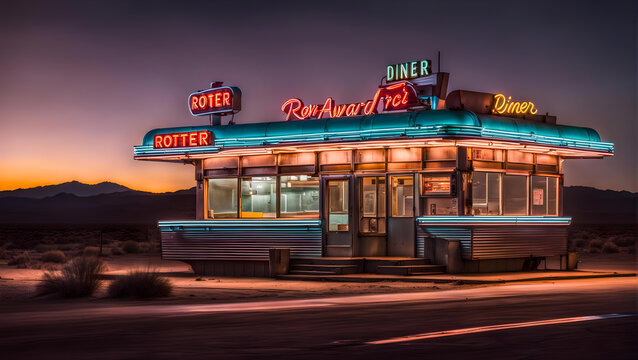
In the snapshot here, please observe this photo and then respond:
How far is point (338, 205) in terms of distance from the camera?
2797 cm

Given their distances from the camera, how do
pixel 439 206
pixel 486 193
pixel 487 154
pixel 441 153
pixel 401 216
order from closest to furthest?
pixel 441 153
pixel 439 206
pixel 487 154
pixel 486 193
pixel 401 216

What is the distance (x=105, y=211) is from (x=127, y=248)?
136 metres

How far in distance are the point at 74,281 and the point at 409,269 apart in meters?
9.67

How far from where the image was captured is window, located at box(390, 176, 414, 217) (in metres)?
27.1

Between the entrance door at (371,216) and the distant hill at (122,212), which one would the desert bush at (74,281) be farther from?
the distant hill at (122,212)

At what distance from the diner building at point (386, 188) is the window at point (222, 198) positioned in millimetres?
49

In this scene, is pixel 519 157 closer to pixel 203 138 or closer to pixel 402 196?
pixel 402 196

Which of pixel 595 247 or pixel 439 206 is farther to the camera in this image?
pixel 595 247

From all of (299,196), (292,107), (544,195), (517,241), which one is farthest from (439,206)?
(292,107)

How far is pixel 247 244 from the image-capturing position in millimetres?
28672

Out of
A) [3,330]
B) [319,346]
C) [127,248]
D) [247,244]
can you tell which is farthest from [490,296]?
[127,248]

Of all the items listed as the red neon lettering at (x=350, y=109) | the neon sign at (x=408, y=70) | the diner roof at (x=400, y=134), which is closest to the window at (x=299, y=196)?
the diner roof at (x=400, y=134)

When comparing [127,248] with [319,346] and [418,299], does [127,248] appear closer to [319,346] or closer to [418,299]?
[418,299]

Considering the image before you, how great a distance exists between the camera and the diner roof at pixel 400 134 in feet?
82.7
